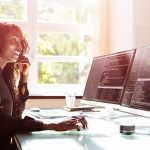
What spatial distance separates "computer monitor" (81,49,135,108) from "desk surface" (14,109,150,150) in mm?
350

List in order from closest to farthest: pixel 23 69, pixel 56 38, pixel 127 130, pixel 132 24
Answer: pixel 127 130 → pixel 23 69 → pixel 132 24 → pixel 56 38

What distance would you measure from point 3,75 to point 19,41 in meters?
0.18

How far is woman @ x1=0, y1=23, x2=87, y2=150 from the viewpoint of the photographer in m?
1.35

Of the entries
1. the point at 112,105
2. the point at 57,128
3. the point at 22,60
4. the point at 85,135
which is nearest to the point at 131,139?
the point at 85,135

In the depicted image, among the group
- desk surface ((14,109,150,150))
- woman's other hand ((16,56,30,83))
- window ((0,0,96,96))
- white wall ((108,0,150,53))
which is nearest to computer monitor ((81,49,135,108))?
desk surface ((14,109,150,150))

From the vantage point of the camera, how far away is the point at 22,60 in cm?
167

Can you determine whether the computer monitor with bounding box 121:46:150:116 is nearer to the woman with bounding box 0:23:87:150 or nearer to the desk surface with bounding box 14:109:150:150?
the desk surface with bounding box 14:109:150:150

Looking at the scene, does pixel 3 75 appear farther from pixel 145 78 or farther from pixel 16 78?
pixel 145 78

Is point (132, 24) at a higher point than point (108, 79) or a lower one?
higher

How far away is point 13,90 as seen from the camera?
1536 mm

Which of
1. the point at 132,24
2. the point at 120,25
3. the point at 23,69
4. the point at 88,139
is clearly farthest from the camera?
the point at 120,25

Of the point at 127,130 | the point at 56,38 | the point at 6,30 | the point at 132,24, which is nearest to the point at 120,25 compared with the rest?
the point at 132,24

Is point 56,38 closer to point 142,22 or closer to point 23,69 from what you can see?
point 142,22

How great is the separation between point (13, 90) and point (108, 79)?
2.22ft
